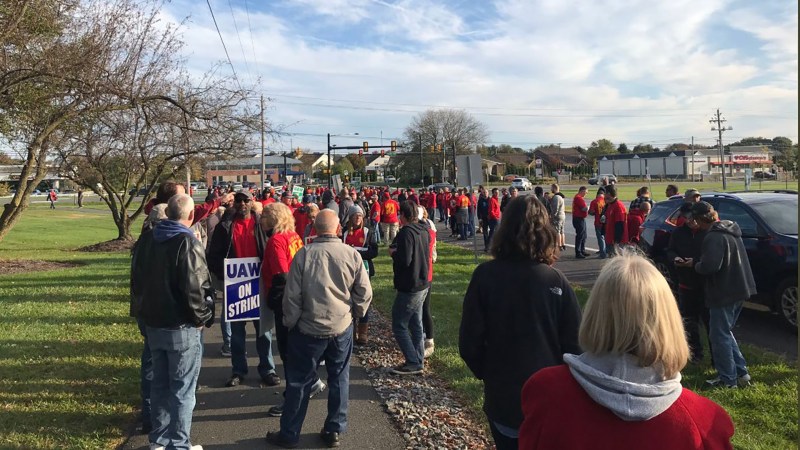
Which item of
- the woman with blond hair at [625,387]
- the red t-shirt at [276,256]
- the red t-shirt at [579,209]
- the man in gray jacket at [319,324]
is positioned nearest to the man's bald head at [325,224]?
the man in gray jacket at [319,324]

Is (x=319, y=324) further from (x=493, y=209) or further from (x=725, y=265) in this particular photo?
(x=493, y=209)

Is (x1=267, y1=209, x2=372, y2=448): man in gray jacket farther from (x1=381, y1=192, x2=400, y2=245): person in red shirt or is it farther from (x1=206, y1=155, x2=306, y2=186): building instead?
(x1=206, y1=155, x2=306, y2=186): building

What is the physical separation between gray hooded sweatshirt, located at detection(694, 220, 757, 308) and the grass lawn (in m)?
0.92

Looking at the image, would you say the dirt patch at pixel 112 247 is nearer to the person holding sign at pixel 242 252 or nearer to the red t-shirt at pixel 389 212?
the red t-shirt at pixel 389 212

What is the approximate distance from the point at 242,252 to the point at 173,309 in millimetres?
1943

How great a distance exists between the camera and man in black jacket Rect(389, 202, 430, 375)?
6.09m

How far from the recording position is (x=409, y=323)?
6.35 m

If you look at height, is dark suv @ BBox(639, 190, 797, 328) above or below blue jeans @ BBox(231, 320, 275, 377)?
above

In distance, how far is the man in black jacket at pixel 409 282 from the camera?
609 centimetres

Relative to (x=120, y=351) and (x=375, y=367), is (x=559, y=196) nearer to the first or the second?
(x=375, y=367)

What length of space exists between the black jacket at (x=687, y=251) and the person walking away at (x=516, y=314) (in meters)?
3.76

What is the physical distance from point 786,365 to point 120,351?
755cm

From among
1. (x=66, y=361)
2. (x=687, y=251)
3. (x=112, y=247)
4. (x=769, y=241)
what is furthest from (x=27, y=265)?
(x=769, y=241)

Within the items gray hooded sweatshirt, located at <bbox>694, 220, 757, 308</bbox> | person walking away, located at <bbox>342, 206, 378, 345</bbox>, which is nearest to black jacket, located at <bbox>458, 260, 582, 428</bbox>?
gray hooded sweatshirt, located at <bbox>694, 220, 757, 308</bbox>
